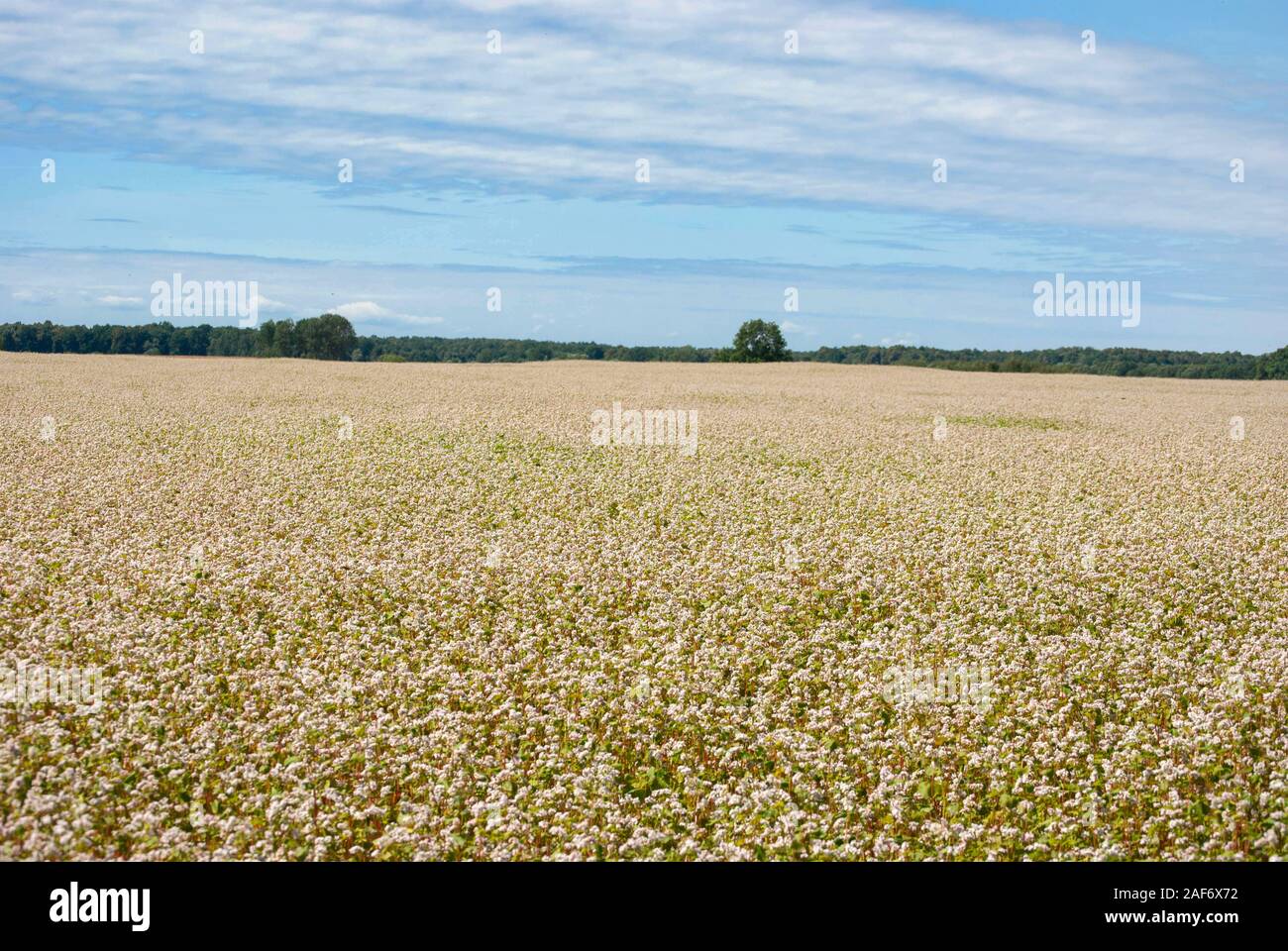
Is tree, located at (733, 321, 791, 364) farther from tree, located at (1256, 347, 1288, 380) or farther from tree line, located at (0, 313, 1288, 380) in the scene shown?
tree, located at (1256, 347, 1288, 380)

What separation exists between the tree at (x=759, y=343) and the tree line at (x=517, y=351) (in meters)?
0.12

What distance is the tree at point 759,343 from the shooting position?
12069 cm

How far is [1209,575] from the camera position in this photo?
15.9m

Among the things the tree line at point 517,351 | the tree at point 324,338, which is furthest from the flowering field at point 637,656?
the tree at point 324,338

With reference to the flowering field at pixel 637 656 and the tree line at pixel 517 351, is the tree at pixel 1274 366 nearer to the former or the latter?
the tree line at pixel 517 351

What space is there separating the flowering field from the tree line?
7261cm

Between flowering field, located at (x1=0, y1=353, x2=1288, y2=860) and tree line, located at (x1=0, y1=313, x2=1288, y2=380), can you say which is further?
tree line, located at (x1=0, y1=313, x2=1288, y2=380)

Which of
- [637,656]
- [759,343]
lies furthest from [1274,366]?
[637,656]

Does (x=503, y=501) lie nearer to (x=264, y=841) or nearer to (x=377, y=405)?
(x=264, y=841)

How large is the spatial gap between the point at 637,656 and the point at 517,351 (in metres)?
106

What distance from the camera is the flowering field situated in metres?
8.93

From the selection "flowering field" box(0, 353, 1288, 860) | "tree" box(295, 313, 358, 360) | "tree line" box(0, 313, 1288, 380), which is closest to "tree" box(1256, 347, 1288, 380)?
"tree line" box(0, 313, 1288, 380)
